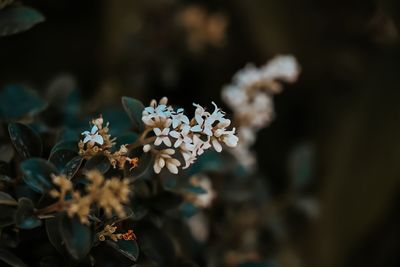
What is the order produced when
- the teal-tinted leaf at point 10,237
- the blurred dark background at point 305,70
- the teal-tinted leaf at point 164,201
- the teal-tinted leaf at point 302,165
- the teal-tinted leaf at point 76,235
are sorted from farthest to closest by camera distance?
the blurred dark background at point 305,70
the teal-tinted leaf at point 302,165
the teal-tinted leaf at point 164,201
the teal-tinted leaf at point 10,237
the teal-tinted leaf at point 76,235

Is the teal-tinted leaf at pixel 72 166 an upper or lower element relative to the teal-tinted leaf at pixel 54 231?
upper

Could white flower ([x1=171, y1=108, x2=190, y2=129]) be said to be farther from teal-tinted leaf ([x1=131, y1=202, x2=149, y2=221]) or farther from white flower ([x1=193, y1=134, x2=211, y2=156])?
teal-tinted leaf ([x1=131, y1=202, x2=149, y2=221])

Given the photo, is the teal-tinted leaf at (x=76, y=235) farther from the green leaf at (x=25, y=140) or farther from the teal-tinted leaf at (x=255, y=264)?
the teal-tinted leaf at (x=255, y=264)

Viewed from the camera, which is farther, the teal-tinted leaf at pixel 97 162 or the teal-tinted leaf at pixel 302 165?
the teal-tinted leaf at pixel 302 165

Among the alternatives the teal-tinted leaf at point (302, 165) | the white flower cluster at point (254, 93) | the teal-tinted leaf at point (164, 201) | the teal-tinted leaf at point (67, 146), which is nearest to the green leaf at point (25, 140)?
the teal-tinted leaf at point (67, 146)

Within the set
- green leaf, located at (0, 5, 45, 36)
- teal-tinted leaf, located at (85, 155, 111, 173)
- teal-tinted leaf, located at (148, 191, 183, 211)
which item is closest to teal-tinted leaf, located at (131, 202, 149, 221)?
teal-tinted leaf, located at (148, 191, 183, 211)

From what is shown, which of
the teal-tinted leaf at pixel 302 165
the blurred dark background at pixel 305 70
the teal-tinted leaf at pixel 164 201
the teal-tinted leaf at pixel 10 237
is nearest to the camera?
the teal-tinted leaf at pixel 10 237

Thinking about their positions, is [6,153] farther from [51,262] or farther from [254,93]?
[254,93]
